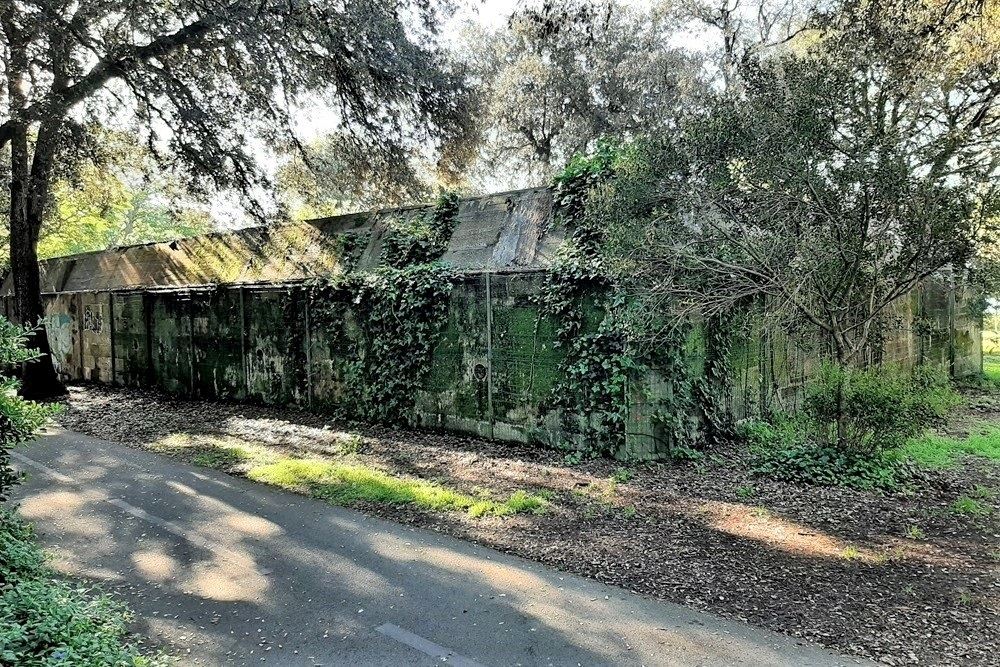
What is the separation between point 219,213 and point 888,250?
1125cm

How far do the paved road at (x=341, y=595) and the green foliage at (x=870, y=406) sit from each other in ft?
13.6

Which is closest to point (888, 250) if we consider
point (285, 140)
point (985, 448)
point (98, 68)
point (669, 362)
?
point (669, 362)

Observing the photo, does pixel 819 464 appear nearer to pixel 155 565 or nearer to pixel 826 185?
pixel 826 185

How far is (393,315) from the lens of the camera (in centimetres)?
1070

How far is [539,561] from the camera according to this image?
5297 millimetres

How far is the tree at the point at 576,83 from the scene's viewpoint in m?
20.5

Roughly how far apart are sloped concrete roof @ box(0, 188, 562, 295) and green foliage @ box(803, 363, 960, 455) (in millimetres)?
4001

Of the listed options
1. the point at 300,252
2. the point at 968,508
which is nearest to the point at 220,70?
the point at 300,252

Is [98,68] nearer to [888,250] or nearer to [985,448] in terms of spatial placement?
[888,250]

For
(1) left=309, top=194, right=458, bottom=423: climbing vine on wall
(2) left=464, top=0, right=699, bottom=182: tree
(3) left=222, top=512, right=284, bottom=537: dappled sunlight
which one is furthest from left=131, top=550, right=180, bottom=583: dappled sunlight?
(2) left=464, top=0, right=699, bottom=182: tree

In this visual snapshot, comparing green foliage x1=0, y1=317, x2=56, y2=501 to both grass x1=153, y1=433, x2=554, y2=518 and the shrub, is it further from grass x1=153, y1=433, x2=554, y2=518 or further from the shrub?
the shrub

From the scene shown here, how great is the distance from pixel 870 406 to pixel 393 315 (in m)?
7.13

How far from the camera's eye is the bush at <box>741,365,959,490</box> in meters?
7.15

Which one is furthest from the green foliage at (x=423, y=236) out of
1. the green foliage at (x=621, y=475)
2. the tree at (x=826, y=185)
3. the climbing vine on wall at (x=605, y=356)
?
the green foliage at (x=621, y=475)
